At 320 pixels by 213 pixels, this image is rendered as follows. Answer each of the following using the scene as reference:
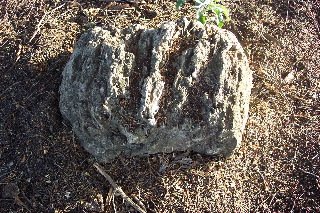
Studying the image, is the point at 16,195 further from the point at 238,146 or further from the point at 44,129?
the point at 238,146

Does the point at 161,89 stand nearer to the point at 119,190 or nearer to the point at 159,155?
the point at 159,155

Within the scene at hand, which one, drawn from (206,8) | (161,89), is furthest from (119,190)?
(206,8)

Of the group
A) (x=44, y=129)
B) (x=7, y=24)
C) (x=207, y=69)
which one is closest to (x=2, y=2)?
(x=7, y=24)

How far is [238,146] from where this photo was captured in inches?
111

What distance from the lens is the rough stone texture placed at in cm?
264

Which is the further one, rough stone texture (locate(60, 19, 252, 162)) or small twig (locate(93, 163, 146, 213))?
small twig (locate(93, 163, 146, 213))

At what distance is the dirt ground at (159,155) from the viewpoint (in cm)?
282

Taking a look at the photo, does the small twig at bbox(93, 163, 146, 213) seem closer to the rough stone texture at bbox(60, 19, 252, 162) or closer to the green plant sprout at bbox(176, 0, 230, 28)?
the rough stone texture at bbox(60, 19, 252, 162)

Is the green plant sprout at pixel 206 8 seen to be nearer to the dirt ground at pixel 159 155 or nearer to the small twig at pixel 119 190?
the dirt ground at pixel 159 155

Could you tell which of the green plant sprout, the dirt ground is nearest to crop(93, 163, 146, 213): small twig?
the dirt ground

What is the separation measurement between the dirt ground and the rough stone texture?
0.62 ft

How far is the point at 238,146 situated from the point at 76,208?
39.9 inches

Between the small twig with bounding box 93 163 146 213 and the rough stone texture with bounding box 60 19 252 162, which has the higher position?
the rough stone texture with bounding box 60 19 252 162

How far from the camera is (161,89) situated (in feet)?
8.62
